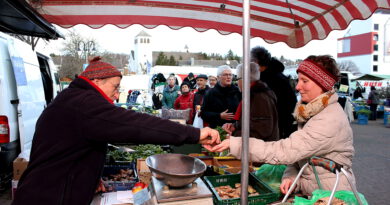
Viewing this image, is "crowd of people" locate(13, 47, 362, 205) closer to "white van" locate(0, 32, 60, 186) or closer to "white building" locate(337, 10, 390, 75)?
"white van" locate(0, 32, 60, 186)

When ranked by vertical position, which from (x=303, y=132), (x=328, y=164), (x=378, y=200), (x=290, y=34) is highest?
(x=290, y=34)

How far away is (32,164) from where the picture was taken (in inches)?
64.4

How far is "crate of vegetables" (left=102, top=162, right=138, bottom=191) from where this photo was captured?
2334mm

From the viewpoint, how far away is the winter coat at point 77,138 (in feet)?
5.00

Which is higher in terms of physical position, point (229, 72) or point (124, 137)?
point (229, 72)

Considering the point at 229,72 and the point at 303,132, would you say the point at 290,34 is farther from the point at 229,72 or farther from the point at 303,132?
Result: the point at 303,132

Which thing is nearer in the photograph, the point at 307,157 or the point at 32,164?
the point at 32,164

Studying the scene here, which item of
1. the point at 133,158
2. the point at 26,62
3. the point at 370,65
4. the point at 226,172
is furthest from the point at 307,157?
the point at 370,65

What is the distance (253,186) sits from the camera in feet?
7.49

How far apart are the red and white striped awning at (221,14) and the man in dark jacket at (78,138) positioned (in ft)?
6.60

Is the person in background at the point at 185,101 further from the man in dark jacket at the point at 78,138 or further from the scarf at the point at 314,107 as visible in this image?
the man in dark jacket at the point at 78,138

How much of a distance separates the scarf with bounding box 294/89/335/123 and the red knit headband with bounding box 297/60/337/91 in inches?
2.1

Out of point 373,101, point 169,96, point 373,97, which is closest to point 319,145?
point 169,96

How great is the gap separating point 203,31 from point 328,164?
275 cm
